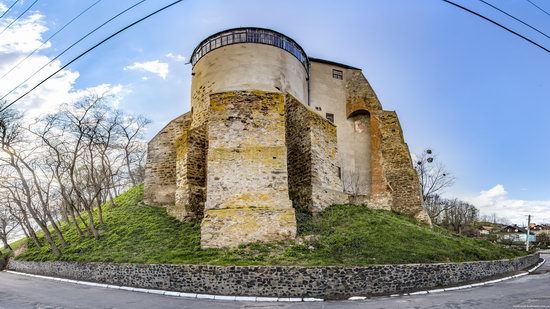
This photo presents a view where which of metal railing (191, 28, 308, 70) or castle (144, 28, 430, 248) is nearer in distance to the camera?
castle (144, 28, 430, 248)

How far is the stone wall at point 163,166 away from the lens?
88.5 ft

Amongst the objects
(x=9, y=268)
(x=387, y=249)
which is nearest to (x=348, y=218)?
(x=387, y=249)

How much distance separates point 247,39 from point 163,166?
11023 millimetres

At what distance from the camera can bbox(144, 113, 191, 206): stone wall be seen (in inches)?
1062

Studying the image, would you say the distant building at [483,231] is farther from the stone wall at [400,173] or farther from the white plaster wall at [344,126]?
the white plaster wall at [344,126]

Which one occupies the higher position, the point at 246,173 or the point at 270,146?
the point at 270,146

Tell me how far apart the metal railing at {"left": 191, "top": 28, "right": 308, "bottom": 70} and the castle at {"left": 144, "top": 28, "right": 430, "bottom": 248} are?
2.7 inches

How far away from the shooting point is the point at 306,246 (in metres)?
17.0

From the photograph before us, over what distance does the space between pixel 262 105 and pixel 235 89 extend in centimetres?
283

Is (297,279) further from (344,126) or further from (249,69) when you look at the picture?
(344,126)

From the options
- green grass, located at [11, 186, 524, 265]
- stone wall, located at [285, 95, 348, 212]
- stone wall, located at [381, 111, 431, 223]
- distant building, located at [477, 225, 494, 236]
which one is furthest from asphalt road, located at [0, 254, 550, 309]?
Answer: distant building, located at [477, 225, 494, 236]

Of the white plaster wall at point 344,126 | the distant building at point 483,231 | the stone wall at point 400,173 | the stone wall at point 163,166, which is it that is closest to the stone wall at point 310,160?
the white plaster wall at point 344,126

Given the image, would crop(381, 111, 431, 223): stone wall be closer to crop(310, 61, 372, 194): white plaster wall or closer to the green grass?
crop(310, 61, 372, 194): white plaster wall

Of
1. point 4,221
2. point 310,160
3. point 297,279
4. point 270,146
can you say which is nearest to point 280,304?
point 297,279
